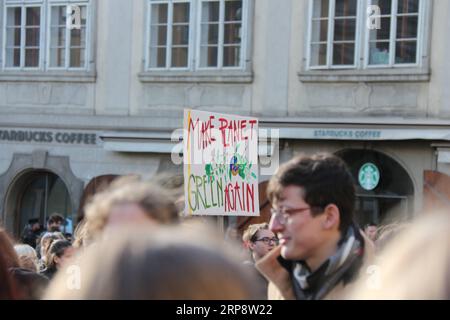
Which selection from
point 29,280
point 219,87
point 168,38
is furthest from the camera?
point 168,38

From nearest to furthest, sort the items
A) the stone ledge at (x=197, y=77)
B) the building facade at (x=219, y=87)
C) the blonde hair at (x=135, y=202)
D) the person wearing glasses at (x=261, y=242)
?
the blonde hair at (x=135, y=202)
the person wearing glasses at (x=261, y=242)
the building facade at (x=219, y=87)
the stone ledge at (x=197, y=77)

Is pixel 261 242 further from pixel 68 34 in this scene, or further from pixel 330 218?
pixel 68 34

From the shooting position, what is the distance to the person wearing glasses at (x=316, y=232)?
360 centimetres

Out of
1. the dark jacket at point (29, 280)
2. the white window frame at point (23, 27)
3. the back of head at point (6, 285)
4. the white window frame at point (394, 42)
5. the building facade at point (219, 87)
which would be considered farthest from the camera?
the white window frame at point (23, 27)

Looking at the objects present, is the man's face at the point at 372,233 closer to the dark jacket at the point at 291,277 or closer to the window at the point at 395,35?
the window at the point at 395,35

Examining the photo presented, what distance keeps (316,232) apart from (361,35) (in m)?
13.8

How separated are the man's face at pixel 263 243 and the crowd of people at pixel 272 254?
3.60m

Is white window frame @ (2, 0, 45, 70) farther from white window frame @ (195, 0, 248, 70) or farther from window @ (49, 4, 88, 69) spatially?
white window frame @ (195, 0, 248, 70)

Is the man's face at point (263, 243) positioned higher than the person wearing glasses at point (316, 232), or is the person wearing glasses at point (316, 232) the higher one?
the person wearing glasses at point (316, 232)

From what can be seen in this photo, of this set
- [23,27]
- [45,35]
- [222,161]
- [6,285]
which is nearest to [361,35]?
[45,35]

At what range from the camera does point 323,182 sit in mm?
3635

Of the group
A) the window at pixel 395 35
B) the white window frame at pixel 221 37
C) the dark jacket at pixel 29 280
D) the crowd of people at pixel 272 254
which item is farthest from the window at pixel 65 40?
the crowd of people at pixel 272 254
